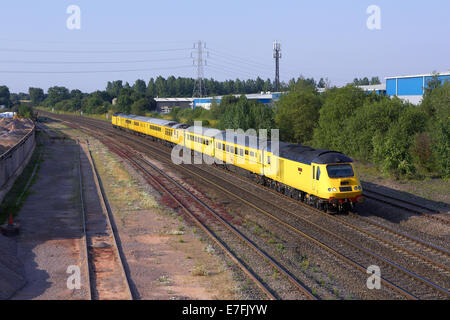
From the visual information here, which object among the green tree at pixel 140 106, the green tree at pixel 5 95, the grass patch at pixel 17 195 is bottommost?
the grass patch at pixel 17 195

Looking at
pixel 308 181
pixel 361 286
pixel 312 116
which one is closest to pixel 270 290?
pixel 361 286

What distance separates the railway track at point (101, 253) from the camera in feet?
41.3

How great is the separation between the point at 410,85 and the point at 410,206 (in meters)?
56.7

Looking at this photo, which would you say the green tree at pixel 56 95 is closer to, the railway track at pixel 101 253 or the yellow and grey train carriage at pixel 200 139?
the yellow and grey train carriage at pixel 200 139

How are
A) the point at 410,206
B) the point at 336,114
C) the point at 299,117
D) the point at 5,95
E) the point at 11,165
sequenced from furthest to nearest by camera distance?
the point at 5,95 → the point at 299,117 → the point at 336,114 → the point at 11,165 → the point at 410,206

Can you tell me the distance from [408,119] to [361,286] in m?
26.0

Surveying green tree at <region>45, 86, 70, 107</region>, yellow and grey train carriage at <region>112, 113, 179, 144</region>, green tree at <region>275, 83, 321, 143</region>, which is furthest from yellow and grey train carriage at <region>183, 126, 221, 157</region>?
green tree at <region>45, 86, 70, 107</region>

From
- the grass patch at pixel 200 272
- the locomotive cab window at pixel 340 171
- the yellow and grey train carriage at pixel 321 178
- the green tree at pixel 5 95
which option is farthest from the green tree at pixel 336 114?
the green tree at pixel 5 95

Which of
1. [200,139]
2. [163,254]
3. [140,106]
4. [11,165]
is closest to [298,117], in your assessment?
[200,139]

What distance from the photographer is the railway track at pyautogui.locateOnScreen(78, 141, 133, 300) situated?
12.6 metres

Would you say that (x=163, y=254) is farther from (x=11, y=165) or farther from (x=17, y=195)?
(x=11, y=165)

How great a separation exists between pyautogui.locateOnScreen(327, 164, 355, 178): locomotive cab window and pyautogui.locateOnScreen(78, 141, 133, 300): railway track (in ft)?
32.6

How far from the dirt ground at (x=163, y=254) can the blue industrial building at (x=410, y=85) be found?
5630 cm

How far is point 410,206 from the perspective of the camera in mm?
22953
